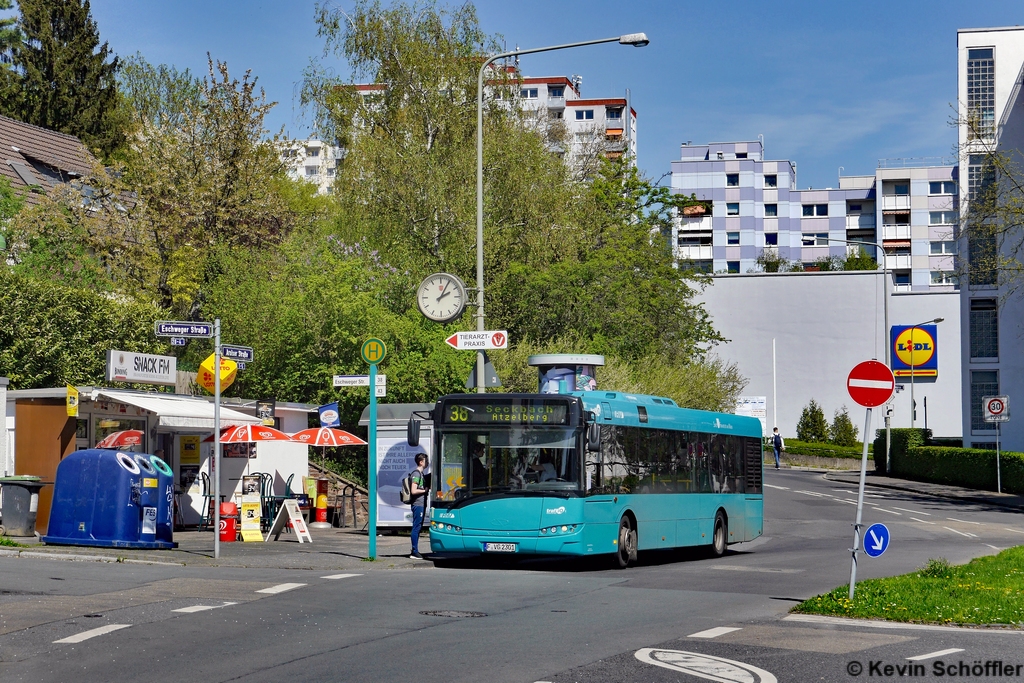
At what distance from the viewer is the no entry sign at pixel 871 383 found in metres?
14.5

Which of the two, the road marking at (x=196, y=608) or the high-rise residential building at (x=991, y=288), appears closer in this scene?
the road marking at (x=196, y=608)

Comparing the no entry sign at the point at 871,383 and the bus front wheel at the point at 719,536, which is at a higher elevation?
the no entry sign at the point at 871,383

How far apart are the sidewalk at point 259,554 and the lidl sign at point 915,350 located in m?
56.3

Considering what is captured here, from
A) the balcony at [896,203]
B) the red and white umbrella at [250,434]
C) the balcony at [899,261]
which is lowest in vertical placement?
the red and white umbrella at [250,434]

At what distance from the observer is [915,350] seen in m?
76.2

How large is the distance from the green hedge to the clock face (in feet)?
89.7

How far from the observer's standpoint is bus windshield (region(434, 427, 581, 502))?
1920 centimetres

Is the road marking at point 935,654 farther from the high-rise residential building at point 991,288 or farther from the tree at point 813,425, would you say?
the tree at point 813,425

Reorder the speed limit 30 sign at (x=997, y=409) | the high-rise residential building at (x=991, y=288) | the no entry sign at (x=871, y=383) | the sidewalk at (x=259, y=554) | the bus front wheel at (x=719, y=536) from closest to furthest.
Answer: the no entry sign at (x=871, y=383), the sidewalk at (x=259, y=554), the bus front wheel at (x=719, y=536), the speed limit 30 sign at (x=997, y=409), the high-rise residential building at (x=991, y=288)

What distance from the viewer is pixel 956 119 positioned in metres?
37.9

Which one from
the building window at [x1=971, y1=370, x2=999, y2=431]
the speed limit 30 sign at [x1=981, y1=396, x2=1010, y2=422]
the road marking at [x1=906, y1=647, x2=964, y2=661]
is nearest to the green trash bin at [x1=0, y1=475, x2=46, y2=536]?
the road marking at [x1=906, y1=647, x2=964, y2=661]

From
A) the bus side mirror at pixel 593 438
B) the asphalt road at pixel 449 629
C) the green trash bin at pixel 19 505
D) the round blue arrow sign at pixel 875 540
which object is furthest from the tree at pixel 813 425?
the round blue arrow sign at pixel 875 540

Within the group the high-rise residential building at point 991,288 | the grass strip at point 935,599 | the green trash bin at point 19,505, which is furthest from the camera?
the high-rise residential building at point 991,288

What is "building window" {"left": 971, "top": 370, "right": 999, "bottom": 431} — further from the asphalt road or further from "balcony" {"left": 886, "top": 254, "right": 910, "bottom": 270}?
"balcony" {"left": 886, "top": 254, "right": 910, "bottom": 270}
